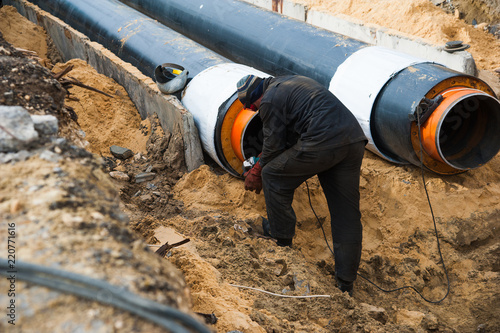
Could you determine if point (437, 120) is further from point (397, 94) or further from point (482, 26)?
point (482, 26)

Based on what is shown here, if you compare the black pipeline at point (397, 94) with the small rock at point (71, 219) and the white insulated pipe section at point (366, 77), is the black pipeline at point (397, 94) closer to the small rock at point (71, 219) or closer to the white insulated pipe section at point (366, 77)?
the white insulated pipe section at point (366, 77)

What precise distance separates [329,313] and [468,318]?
1.11 meters

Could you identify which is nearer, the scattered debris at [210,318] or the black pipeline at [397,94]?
the scattered debris at [210,318]

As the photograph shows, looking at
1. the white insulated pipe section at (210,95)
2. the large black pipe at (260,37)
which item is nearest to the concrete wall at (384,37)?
the large black pipe at (260,37)

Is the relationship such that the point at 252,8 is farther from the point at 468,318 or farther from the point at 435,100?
the point at 468,318

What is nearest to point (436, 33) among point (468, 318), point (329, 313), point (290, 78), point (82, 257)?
point (290, 78)

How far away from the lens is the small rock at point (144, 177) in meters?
4.84

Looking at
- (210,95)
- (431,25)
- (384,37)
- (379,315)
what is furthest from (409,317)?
(431,25)

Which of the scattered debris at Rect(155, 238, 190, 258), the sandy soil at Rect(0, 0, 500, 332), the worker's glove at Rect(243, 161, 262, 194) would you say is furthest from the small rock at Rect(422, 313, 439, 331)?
the scattered debris at Rect(155, 238, 190, 258)

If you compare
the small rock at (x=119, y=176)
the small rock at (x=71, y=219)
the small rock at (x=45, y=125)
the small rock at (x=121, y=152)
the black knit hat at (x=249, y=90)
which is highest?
the small rock at (x=45, y=125)

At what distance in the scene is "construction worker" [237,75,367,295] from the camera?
3.50 m

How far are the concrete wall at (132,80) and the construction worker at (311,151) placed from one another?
4.01 feet

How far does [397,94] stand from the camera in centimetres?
438

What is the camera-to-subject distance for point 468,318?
3422 mm
